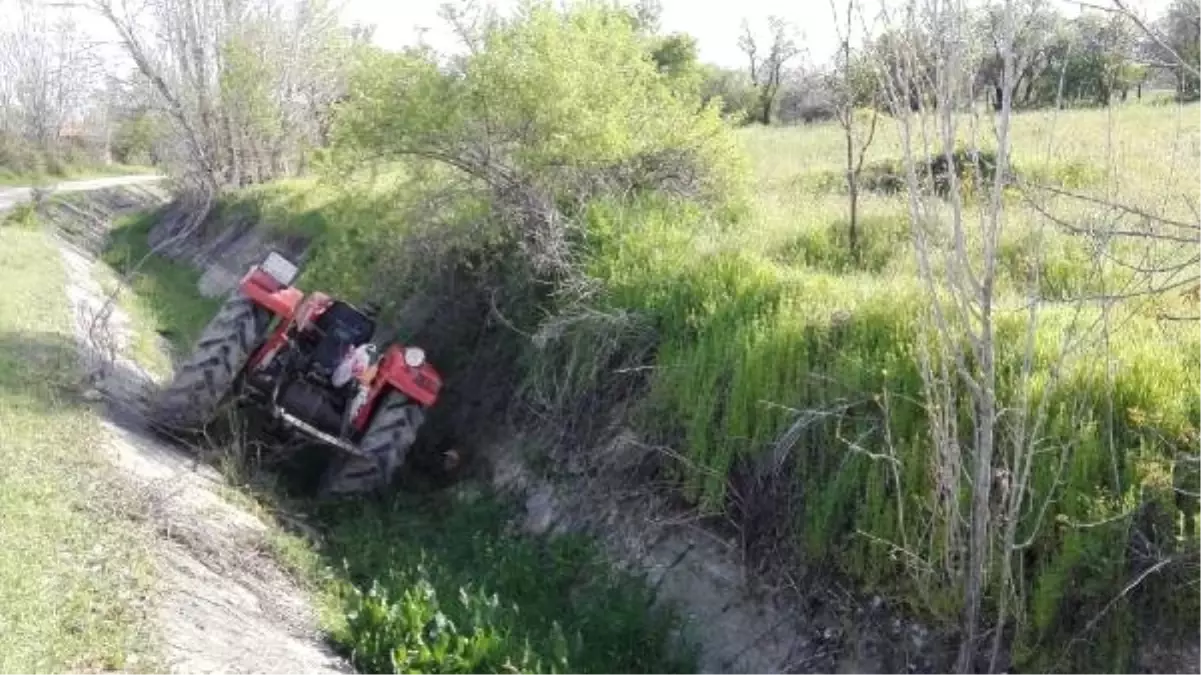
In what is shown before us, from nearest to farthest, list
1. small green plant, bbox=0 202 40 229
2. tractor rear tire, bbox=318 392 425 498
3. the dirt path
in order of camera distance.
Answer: the dirt path
tractor rear tire, bbox=318 392 425 498
small green plant, bbox=0 202 40 229

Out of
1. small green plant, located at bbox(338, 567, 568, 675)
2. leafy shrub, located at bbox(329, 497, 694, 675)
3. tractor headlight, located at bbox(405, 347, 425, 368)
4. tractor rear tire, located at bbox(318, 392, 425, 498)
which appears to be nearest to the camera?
small green plant, located at bbox(338, 567, 568, 675)

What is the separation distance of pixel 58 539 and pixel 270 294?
4361 mm

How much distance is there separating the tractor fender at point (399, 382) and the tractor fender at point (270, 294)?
1019 mm

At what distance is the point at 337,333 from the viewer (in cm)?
984

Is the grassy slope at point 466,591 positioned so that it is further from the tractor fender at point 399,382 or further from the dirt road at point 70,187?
the dirt road at point 70,187

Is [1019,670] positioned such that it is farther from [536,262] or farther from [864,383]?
[536,262]

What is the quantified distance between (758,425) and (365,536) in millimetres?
3324

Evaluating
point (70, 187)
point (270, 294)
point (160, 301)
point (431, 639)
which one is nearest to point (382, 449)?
point (270, 294)

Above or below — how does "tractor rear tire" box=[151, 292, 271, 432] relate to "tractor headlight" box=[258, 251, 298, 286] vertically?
below

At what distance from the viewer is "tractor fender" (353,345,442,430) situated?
9359 millimetres

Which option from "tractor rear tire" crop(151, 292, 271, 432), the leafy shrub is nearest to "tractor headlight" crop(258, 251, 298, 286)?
"tractor rear tire" crop(151, 292, 271, 432)

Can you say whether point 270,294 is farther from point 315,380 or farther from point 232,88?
point 232,88

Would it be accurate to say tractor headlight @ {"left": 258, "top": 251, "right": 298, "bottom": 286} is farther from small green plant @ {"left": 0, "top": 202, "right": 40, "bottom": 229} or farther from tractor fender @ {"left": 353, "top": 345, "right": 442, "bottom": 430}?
small green plant @ {"left": 0, "top": 202, "right": 40, "bottom": 229}

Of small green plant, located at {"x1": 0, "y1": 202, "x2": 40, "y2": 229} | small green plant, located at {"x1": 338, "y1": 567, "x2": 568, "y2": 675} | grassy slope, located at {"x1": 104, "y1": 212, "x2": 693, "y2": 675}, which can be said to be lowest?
grassy slope, located at {"x1": 104, "y1": 212, "x2": 693, "y2": 675}
